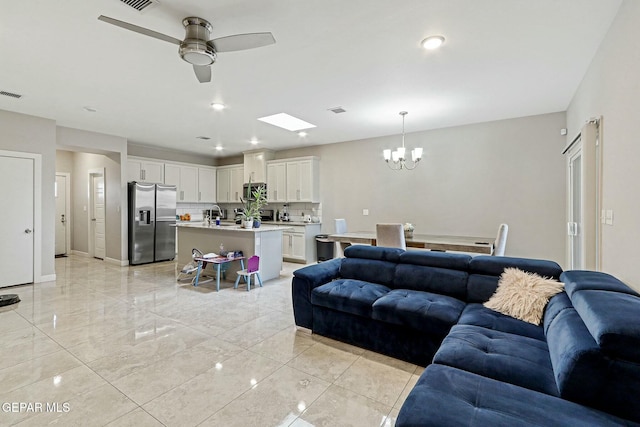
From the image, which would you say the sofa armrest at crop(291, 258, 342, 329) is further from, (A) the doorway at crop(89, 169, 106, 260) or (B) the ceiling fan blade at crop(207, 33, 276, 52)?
(A) the doorway at crop(89, 169, 106, 260)

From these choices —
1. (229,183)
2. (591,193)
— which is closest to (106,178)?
(229,183)

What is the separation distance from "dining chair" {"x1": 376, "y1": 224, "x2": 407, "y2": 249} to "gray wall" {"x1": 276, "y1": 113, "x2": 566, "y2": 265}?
5.43 feet

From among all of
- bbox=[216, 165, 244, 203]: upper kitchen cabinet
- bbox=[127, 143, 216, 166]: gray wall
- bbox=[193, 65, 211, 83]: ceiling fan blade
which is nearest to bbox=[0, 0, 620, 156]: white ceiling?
bbox=[193, 65, 211, 83]: ceiling fan blade

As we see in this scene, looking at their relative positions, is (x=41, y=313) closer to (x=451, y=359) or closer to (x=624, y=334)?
(x=451, y=359)

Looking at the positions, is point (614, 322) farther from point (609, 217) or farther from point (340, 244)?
point (340, 244)

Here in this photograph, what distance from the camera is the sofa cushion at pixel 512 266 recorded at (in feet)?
7.87

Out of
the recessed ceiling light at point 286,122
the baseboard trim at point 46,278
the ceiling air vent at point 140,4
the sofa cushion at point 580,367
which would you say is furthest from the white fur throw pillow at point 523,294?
the baseboard trim at point 46,278

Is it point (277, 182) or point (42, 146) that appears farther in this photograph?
point (277, 182)

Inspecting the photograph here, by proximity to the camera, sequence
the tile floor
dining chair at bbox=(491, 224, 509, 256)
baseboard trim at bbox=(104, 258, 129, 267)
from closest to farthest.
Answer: the tile floor → dining chair at bbox=(491, 224, 509, 256) → baseboard trim at bbox=(104, 258, 129, 267)

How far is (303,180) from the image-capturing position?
7113mm

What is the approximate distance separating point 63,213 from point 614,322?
10497mm

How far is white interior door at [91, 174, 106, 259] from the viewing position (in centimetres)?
712

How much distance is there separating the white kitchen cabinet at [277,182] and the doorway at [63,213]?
5.39 metres

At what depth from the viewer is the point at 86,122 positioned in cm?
527
